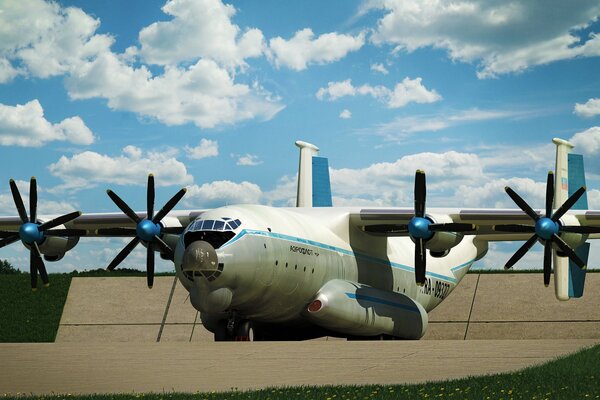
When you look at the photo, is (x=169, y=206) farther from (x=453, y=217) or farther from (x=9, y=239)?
(x=453, y=217)

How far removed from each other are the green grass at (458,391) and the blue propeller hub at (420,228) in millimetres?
12285

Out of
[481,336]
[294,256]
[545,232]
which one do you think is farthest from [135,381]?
[481,336]

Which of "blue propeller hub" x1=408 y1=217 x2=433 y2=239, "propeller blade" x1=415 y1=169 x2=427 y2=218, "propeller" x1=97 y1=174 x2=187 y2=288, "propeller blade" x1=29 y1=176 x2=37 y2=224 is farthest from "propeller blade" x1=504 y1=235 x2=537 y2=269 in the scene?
"propeller blade" x1=29 y1=176 x2=37 y2=224

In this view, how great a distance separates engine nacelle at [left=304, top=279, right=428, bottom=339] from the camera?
77.8ft

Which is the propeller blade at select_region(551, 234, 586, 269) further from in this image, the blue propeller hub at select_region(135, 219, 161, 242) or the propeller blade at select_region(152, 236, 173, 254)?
the blue propeller hub at select_region(135, 219, 161, 242)

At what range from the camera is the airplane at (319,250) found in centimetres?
2105

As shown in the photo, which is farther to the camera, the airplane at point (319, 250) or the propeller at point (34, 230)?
the propeller at point (34, 230)

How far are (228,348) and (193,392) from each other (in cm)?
675

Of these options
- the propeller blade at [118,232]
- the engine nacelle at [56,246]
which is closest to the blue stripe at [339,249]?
the propeller blade at [118,232]

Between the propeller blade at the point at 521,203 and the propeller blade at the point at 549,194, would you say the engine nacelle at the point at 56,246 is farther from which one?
the propeller blade at the point at 549,194

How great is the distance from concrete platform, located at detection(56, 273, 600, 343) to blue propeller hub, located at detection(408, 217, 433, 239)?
12128 mm

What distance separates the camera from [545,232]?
2373 cm

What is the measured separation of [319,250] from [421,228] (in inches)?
122

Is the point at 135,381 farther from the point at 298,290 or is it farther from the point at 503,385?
the point at 298,290
